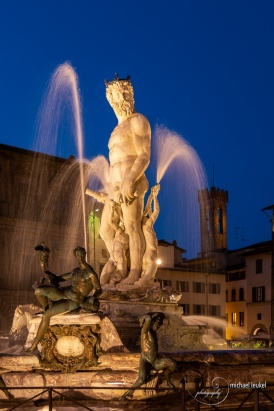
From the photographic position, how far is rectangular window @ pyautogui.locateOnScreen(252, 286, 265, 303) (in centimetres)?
6262

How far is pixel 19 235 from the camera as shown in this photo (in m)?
51.6

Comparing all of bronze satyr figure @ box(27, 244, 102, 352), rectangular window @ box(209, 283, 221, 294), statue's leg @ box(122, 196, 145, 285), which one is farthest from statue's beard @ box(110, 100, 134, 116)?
rectangular window @ box(209, 283, 221, 294)

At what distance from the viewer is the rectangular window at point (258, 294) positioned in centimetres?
6262

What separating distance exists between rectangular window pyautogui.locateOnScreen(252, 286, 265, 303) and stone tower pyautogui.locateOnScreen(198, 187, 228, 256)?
68009 mm

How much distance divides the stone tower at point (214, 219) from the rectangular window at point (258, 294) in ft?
223

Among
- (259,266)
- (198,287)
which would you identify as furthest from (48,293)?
(259,266)

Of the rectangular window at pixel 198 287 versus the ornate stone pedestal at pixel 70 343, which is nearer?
the ornate stone pedestal at pixel 70 343

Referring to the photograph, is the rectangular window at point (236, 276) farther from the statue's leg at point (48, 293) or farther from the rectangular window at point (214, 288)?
the statue's leg at point (48, 293)

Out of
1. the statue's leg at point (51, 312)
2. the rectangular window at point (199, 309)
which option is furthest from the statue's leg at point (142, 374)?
the rectangular window at point (199, 309)

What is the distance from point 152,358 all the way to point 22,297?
1594 inches

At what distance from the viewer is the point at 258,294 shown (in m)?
63.5

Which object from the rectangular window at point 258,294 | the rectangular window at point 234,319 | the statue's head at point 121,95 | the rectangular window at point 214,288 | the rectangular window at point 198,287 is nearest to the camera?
the statue's head at point 121,95

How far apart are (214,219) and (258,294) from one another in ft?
239

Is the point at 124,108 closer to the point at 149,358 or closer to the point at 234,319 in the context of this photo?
the point at 149,358
